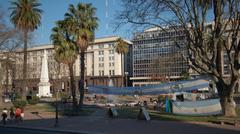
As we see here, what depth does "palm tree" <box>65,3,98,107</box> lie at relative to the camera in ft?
119

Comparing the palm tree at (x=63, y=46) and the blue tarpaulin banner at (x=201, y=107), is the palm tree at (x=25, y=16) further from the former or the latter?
the blue tarpaulin banner at (x=201, y=107)

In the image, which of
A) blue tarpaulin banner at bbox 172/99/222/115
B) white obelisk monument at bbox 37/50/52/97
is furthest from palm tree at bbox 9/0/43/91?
blue tarpaulin banner at bbox 172/99/222/115

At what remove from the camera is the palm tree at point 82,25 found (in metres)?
36.2

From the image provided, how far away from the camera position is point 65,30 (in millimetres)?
37031

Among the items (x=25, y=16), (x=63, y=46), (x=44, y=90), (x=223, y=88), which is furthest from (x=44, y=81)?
(x=223, y=88)

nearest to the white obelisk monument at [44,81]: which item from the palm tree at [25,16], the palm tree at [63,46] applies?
the palm tree at [25,16]

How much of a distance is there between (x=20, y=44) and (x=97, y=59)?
365 ft

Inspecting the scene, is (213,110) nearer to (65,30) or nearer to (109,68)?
(65,30)

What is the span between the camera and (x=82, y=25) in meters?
36.8

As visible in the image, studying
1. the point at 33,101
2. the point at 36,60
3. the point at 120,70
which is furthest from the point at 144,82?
the point at 33,101

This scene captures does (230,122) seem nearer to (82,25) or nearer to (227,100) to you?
(227,100)

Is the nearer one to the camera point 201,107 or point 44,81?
point 201,107

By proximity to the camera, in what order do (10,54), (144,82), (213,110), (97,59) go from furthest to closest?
(97,59) → (144,82) → (10,54) → (213,110)

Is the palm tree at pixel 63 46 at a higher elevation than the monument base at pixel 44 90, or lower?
higher
